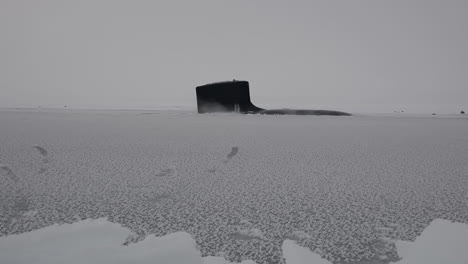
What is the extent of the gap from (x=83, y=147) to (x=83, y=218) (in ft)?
4.80

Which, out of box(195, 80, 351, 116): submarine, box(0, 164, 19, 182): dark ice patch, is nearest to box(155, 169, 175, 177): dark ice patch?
box(0, 164, 19, 182): dark ice patch

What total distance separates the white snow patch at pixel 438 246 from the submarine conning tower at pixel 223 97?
30.9 ft

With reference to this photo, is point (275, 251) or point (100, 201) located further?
point (100, 201)

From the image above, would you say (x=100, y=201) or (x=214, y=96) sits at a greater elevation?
(x=214, y=96)

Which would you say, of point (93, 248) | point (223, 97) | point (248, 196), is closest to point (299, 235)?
point (248, 196)

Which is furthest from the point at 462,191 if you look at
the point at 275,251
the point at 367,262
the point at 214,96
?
the point at 214,96

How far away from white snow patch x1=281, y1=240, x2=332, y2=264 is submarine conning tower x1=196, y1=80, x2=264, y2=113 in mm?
9538

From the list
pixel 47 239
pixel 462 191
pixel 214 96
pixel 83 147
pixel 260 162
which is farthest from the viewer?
pixel 214 96

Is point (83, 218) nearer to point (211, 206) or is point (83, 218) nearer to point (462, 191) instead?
point (211, 206)

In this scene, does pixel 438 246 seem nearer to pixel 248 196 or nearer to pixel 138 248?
pixel 248 196

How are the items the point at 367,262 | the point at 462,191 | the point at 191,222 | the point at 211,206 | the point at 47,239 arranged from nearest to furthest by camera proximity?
the point at 367,262
the point at 47,239
the point at 191,222
the point at 211,206
the point at 462,191

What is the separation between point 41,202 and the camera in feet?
3.67

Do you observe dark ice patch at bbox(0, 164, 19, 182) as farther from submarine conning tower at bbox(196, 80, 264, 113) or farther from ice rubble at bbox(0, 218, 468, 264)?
submarine conning tower at bbox(196, 80, 264, 113)

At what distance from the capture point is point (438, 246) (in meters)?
0.84
